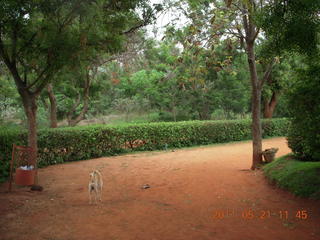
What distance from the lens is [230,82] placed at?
23.3 meters

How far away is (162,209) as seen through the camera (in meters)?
5.59

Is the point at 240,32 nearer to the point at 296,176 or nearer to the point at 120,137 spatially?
the point at 296,176

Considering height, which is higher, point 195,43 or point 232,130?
point 195,43

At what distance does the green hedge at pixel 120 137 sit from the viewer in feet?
36.0

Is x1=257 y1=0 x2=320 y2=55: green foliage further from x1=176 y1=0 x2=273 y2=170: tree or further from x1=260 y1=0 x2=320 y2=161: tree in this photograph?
x1=176 y1=0 x2=273 y2=170: tree

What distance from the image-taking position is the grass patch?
585 cm

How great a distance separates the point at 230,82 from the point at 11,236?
2127cm

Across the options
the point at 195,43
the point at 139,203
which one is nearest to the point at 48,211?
the point at 139,203

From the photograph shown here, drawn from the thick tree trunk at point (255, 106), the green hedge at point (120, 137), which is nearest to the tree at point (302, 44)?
the thick tree trunk at point (255, 106)

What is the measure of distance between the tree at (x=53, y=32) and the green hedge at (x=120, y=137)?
2.81m

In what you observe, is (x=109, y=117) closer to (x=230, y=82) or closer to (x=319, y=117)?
(x=230, y=82)

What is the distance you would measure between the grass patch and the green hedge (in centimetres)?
789

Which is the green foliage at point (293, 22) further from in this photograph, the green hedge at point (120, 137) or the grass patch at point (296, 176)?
the green hedge at point (120, 137)

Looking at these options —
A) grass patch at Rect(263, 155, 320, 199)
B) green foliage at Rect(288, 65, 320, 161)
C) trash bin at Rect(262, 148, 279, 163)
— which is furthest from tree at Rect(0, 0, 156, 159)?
trash bin at Rect(262, 148, 279, 163)
